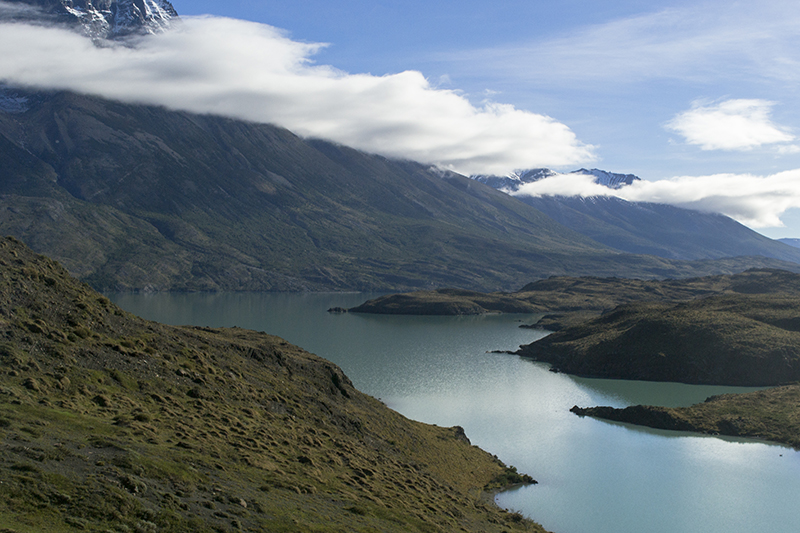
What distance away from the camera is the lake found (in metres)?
39.6

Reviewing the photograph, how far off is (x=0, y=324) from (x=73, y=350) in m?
3.44

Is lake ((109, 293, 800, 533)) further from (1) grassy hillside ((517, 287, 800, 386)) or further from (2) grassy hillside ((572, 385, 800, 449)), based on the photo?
(1) grassy hillside ((517, 287, 800, 386))

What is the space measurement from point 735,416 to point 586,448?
2022 cm

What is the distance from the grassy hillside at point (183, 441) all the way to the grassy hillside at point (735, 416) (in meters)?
25.8

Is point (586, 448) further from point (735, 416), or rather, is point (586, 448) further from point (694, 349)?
point (694, 349)

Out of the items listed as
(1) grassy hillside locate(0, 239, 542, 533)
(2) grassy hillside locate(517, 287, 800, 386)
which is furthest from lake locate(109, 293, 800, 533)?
(1) grassy hillside locate(0, 239, 542, 533)

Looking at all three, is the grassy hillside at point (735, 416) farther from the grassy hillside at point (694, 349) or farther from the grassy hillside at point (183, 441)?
the grassy hillside at point (183, 441)

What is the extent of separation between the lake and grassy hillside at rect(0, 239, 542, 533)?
575 centimetres

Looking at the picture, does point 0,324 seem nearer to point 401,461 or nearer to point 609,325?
point 401,461

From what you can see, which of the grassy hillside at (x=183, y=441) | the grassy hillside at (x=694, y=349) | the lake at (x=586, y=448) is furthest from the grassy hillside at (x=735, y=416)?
the grassy hillside at (x=183, y=441)

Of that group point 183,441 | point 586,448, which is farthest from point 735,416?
point 183,441

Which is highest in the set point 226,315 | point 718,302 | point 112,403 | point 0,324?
point 718,302

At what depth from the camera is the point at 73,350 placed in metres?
30.6

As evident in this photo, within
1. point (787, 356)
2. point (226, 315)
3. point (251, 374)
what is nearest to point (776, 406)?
point (787, 356)
